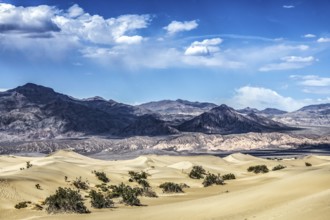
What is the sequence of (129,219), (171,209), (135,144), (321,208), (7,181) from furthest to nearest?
(135,144), (7,181), (171,209), (129,219), (321,208)

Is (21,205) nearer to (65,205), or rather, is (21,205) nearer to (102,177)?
(65,205)

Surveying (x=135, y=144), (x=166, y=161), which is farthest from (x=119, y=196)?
(x=135, y=144)

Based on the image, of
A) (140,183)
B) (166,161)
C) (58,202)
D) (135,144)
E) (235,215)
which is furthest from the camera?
(135,144)

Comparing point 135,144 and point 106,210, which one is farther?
point 135,144

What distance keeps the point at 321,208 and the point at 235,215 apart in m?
4.45

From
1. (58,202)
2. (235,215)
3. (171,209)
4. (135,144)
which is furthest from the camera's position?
(135,144)

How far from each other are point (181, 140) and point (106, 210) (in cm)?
14936

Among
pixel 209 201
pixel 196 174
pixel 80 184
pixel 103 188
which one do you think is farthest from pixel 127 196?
pixel 196 174

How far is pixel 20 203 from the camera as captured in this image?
100ft

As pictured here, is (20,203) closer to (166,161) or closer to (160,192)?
(160,192)

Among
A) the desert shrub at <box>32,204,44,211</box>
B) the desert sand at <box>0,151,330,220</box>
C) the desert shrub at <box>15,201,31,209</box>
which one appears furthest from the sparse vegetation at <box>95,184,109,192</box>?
the desert shrub at <box>15,201,31,209</box>

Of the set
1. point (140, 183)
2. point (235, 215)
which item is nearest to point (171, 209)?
point (235, 215)

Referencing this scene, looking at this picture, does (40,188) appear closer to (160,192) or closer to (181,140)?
(160,192)

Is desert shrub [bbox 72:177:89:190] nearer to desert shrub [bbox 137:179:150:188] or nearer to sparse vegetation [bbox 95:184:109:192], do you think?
sparse vegetation [bbox 95:184:109:192]
